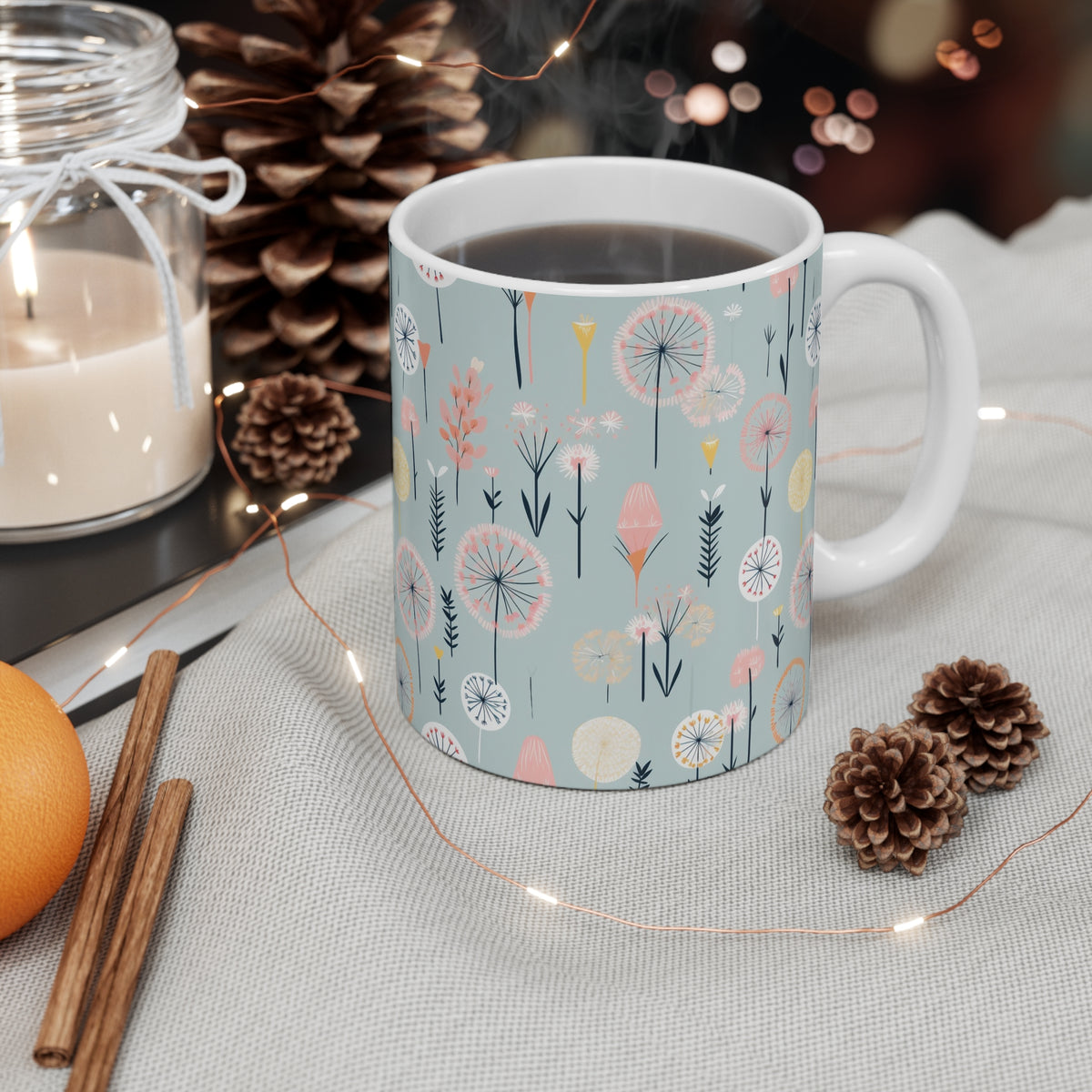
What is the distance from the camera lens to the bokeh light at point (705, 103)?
1.06 metres

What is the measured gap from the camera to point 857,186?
4.00ft

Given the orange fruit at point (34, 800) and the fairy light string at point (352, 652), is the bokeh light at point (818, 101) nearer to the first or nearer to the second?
the fairy light string at point (352, 652)

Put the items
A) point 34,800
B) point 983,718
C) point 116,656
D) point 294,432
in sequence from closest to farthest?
point 34,800 → point 983,718 → point 116,656 → point 294,432

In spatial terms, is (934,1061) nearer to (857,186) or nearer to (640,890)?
(640,890)

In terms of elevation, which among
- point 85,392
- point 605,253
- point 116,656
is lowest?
point 116,656

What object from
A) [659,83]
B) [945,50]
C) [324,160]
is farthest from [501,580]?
[945,50]

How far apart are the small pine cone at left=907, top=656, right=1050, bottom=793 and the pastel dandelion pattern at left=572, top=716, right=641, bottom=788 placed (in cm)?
13

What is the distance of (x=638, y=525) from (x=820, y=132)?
77 cm

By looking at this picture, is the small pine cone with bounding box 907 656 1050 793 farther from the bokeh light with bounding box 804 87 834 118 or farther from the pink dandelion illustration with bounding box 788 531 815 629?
the bokeh light with bounding box 804 87 834 118

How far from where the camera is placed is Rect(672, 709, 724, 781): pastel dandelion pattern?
0.53m

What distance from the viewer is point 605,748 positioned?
0.53 meters

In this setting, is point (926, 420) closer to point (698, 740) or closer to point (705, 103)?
point (698, 740)

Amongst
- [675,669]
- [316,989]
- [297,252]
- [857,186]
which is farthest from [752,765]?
[857,186]

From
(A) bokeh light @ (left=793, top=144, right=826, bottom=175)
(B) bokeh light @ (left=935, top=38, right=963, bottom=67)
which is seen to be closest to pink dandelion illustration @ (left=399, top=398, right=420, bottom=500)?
(A) bokeh light @ (left=793, top=144, right=826, bottom=175)
